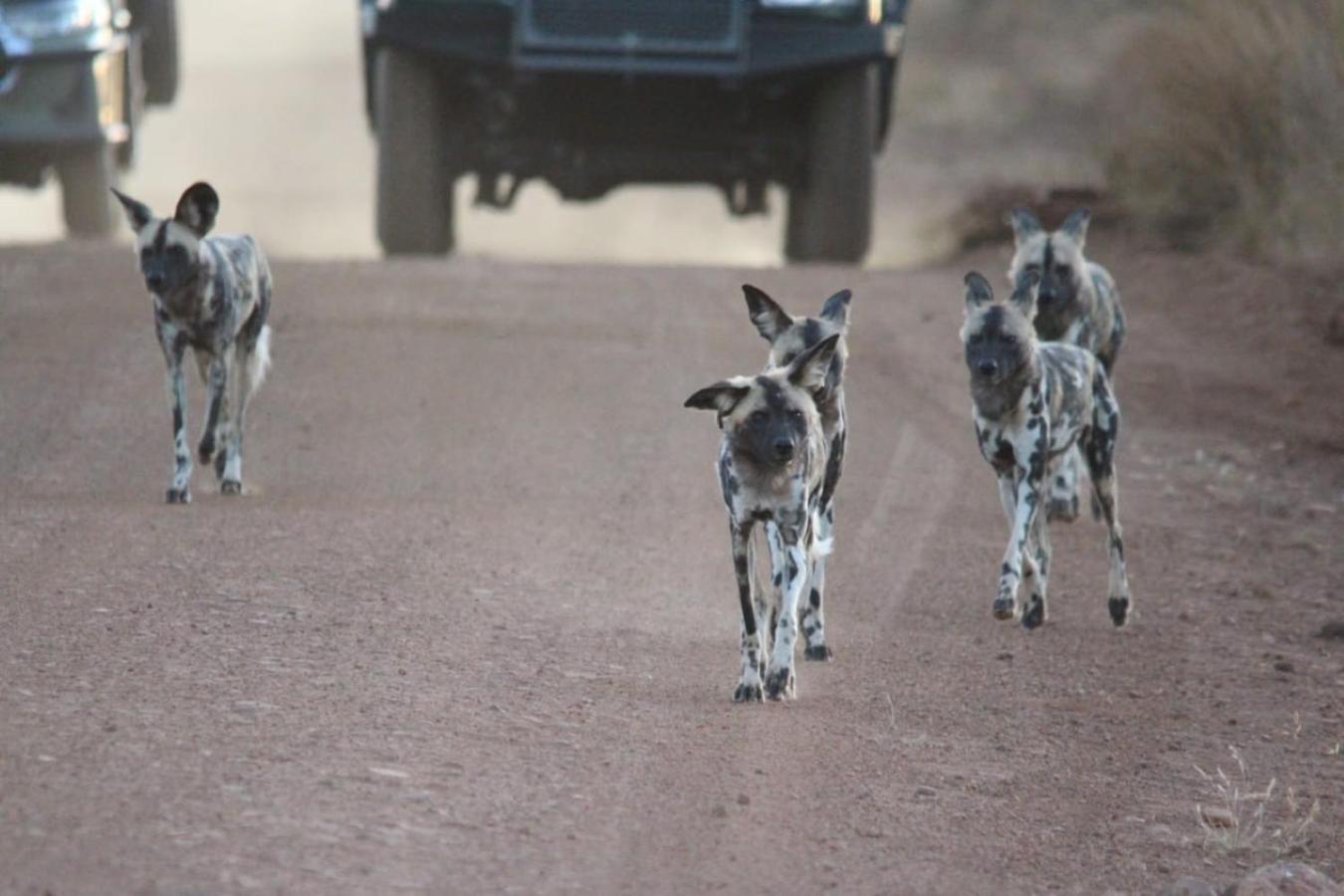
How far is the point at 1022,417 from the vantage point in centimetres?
861

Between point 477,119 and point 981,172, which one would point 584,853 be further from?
point 981,172

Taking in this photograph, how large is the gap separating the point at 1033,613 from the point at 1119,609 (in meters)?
0.35

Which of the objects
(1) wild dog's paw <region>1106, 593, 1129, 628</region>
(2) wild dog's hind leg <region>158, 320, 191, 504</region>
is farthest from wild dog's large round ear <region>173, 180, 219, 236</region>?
(1) wild dog's paw <region>1106, 593, 1129, 628</region>

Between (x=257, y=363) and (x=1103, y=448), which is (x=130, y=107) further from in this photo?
(x=1103, y=448)

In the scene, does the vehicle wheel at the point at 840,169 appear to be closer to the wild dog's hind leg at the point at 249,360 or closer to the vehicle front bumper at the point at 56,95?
the vehicle front bumper at the point at 56,95

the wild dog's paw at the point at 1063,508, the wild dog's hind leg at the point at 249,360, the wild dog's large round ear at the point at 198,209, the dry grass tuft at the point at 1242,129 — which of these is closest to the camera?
the wild dog's large round ear at the point at 198,209

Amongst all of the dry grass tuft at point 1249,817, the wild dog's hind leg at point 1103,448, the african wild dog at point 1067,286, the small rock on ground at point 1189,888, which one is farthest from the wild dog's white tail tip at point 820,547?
the african wild dog at point 1067,286

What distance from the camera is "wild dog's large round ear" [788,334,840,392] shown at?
267 inches

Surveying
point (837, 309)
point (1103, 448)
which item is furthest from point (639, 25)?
point (837, 309)

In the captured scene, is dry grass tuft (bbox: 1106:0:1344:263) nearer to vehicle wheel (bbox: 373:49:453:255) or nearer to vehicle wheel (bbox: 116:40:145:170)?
vehicle wheel (bbox: 373:49:453:255)

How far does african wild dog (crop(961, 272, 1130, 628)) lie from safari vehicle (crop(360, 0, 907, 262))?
5886mm

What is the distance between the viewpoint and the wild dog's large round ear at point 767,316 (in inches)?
295

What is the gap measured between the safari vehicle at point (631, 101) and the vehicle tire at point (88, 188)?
2323 mm

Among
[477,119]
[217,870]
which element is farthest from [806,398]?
[477,119]
